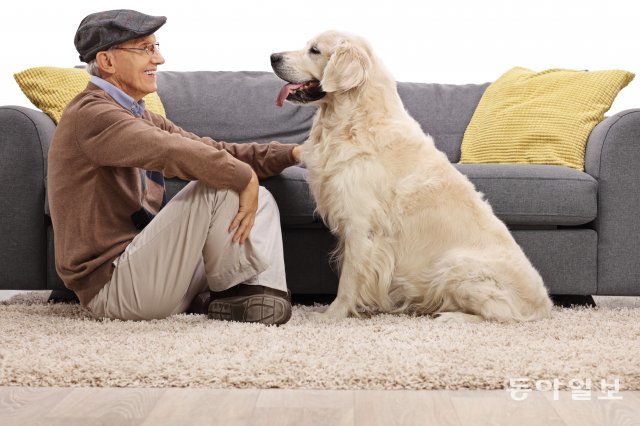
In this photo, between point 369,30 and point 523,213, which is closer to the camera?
point 523,213

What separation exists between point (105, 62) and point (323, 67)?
2.57 ft

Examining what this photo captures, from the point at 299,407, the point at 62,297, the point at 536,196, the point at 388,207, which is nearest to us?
the point at 299,407

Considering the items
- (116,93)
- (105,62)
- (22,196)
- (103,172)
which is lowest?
(22,196)

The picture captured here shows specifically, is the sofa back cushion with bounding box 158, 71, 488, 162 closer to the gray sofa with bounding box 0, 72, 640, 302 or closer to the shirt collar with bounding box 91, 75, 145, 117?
the gray sofa with bounding box 0, 72, 640, 302

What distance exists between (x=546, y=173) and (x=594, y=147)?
A: 0.30 metres

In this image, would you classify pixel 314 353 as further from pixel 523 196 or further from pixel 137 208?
pixel 523 196

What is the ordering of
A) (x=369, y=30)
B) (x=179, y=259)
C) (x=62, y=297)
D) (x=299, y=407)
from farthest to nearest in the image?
1. (x=369, y=30)
2. (x=62, y=297)
3. (x=179, y=259)
4. (x=299, y=407)

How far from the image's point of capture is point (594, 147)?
11.0ft

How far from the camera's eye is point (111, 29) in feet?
8.64

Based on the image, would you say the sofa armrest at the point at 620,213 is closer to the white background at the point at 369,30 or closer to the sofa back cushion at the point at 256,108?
the sofa back cushion at the point at 256,108

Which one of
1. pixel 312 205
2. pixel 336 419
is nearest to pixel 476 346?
pixel 336 419

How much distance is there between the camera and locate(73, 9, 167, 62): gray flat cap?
263 cm

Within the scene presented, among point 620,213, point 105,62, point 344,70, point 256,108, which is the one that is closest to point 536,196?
point 620,213

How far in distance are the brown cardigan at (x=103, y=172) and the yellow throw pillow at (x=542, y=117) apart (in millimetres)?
1584
